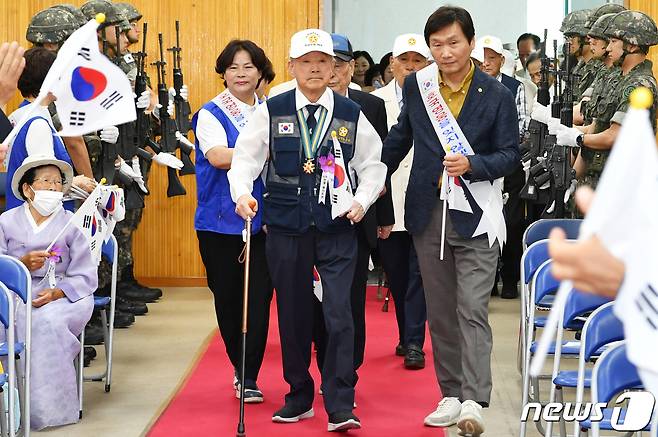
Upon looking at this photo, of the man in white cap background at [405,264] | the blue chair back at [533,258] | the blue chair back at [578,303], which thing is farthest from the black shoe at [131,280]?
the blue chair back at [578,303]

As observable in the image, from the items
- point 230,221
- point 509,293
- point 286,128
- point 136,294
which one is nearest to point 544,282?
point 286,128

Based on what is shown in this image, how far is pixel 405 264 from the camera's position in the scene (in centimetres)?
632

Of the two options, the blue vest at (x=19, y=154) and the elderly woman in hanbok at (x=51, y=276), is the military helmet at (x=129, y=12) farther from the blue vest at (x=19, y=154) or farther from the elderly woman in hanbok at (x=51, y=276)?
the elderly woman in hanbok at (x=51, y=276)

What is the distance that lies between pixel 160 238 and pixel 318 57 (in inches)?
179

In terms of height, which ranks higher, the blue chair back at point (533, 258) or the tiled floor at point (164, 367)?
the blue chair back at point (533, 258)

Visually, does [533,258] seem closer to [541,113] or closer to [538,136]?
[541,113]

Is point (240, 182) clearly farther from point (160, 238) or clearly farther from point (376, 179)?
point (160, 238)

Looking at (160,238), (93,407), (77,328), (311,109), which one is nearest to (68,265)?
(77,328)

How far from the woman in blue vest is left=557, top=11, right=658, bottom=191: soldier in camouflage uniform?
69.1 inches

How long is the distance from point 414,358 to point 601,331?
9.07ft

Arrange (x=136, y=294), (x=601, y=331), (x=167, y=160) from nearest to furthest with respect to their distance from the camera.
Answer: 1. (x=601, y=331)
2. (x=167, y=160)
3. (x=136, y=294)

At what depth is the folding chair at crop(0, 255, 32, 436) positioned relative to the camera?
4254 millimetres

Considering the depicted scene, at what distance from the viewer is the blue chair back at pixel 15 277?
14.1 ft

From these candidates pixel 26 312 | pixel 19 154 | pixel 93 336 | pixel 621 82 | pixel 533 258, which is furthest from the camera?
pixel 93 336
